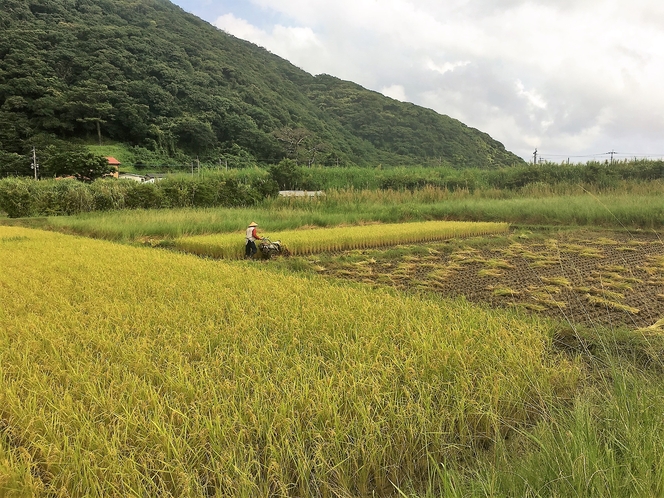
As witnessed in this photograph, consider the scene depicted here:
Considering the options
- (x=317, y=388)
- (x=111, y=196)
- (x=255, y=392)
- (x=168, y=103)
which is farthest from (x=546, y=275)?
(x=168, y=103)

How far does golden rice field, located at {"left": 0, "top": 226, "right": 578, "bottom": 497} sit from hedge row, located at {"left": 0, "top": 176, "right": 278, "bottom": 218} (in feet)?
53.3

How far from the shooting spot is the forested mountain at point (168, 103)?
129ft

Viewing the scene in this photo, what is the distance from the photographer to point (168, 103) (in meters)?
43.9

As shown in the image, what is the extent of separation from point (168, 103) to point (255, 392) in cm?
4794

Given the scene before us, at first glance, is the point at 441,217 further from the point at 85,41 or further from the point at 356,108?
the point at 356,108

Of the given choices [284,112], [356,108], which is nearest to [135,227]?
[284,112]

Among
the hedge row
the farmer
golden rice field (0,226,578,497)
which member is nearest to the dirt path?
golden rice field (0,226,578,497)

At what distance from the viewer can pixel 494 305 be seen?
484 centimetres

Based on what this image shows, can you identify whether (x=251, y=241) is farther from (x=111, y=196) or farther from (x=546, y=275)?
(x=111, y=196)

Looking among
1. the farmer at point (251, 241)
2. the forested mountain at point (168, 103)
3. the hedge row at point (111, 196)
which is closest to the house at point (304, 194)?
the hedge row at point (111, 196)

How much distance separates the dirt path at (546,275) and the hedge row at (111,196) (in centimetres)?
1365

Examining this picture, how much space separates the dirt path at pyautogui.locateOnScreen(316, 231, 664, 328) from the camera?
462cm

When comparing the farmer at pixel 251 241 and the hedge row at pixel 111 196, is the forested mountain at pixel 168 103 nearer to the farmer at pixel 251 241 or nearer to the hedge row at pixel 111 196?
the hedge row at pixel 111 196

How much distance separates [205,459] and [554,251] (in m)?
8.42
